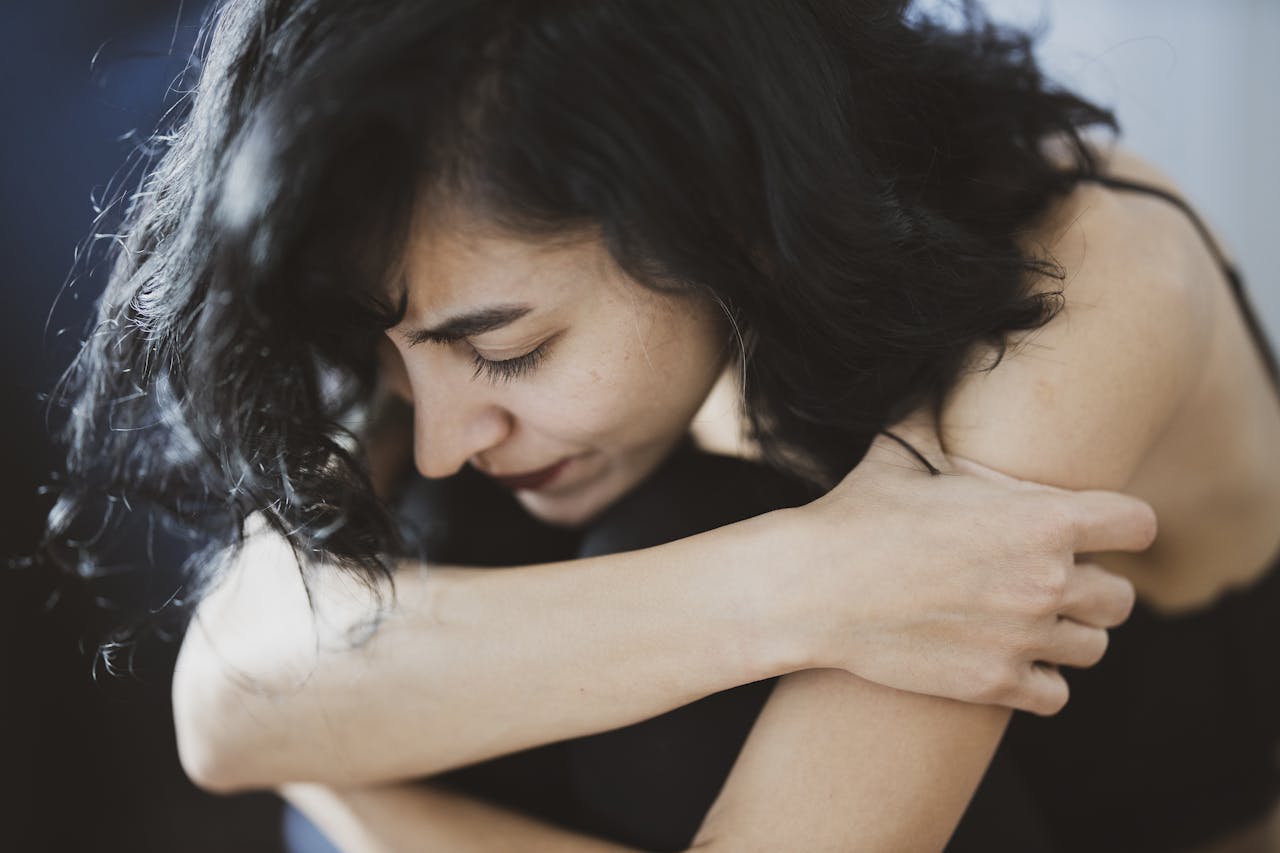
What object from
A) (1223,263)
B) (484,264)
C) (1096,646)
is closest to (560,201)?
(484,264)

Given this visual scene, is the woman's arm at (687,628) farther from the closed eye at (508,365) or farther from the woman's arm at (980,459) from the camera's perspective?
the closed eye at (508,365)

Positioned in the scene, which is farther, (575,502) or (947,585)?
(575,502)

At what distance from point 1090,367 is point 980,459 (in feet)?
0.38

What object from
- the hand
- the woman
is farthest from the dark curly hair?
the hand

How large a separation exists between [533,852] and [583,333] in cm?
45

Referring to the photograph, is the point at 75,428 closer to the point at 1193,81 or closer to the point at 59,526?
the point at 59,526

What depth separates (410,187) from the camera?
77 cm

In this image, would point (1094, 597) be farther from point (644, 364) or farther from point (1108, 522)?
point (644, 364)

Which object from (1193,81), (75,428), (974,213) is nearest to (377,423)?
(75,428)

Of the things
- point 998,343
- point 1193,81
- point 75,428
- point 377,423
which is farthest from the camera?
point 1193,81

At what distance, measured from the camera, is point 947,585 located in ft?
2.66

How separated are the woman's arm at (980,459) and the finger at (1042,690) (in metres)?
0.03

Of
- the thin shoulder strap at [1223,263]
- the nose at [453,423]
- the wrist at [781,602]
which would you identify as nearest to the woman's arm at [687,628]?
the wrist at [781,602]

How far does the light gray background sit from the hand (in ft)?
5.14
